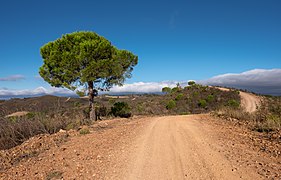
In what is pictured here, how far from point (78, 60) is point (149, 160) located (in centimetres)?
1157

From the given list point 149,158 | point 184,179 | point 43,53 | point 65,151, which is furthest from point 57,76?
point 184,179

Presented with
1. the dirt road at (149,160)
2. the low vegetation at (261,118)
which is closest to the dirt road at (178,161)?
the dirt road at (149,160)

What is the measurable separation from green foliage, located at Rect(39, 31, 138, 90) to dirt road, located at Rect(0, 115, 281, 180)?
814cm

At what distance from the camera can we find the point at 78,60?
15.8m

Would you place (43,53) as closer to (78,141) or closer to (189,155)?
(78,141)

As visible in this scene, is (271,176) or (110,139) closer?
(271,176)

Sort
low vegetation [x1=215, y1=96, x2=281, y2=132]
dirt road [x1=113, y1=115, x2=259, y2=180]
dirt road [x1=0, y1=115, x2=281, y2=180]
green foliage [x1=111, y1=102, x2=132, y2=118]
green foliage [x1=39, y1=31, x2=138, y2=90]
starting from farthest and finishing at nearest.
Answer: green foliage [x1=111, y1=102, x2=132, y2=118] < green foliage [x1=39, y1=31, x2=138, y2=90] < low vegetation [x1=215, y1=96, x2=281, y2=132] < dirt road [x1=0, y1=115, x2=281, y2=180] < dirt road [x1=113, y1=115, x2=259, y2=180]

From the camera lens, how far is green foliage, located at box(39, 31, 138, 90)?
1588cm

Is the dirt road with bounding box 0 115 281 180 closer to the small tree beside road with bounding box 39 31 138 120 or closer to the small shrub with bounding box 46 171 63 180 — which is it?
the small shrub with bounding box 46 171 63 180

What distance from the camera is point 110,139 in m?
9.05

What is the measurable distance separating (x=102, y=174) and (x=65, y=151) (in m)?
2.60

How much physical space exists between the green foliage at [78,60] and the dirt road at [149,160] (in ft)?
26.7

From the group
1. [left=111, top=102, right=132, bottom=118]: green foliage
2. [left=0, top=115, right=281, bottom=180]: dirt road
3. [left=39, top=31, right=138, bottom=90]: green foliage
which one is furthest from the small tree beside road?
[left=0, top=115, right=281, bottom=180]: dirt road

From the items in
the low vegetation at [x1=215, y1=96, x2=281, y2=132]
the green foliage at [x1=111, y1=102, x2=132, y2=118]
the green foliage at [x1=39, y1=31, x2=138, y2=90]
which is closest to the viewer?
the low vegetation at [x1=215, y1=96, x2=281, y2=132]
